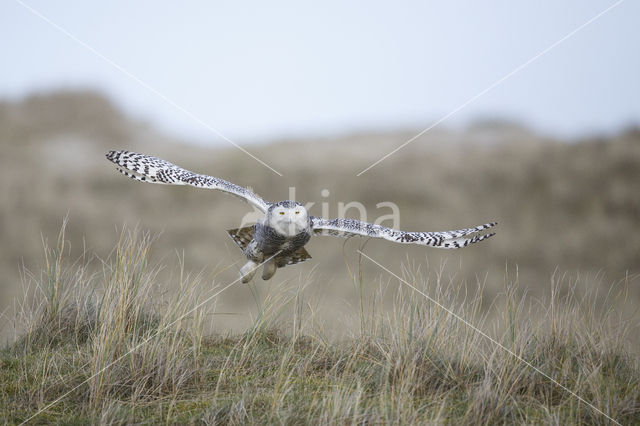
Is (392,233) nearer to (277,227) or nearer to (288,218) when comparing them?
(288,218)

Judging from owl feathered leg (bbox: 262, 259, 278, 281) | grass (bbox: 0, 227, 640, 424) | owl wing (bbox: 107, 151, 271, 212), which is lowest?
grass (bbox: 0, 227, 640, 424)

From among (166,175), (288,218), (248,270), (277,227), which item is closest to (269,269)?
(248,270)

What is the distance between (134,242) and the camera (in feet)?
19.5

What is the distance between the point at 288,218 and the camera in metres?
6.45

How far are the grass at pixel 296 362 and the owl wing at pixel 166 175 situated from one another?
A: 1187 mm

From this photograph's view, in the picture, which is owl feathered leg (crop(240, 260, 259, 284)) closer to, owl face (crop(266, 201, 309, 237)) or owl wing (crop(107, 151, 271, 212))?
owl wing (crop(107, 151, 271, 212))

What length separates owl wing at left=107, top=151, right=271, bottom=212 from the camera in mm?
6992

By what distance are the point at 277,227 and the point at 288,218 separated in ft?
0.71

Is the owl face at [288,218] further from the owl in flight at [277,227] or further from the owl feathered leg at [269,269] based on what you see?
the owl feathered leg at [269,269]

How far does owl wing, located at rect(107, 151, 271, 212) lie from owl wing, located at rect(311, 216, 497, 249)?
0.83 meters

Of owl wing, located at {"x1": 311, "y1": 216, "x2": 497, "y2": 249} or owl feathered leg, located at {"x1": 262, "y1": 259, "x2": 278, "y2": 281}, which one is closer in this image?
owl wing, located at {"x1": 311, "y1": 216, "x2": 497, "y2": 249}

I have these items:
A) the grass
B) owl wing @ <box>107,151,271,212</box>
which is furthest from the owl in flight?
the grass

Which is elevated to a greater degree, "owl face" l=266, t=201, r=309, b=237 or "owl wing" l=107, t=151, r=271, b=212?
"owl wing" l=107, t=151, r=271, b=212

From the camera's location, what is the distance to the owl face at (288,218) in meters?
6.46
